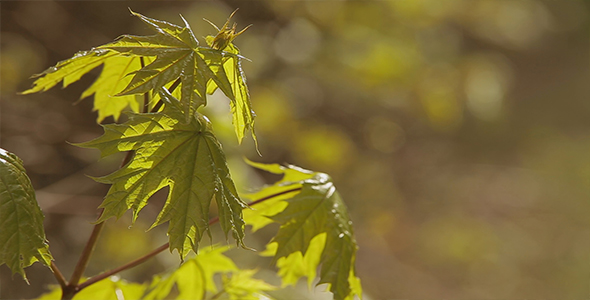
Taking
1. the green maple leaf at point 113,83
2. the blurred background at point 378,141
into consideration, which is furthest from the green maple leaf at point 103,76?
the blurred background at point 378,141

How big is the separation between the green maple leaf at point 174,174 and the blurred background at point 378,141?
97cm

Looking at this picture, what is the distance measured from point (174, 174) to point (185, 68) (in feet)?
0.42

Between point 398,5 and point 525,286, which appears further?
point 525,286

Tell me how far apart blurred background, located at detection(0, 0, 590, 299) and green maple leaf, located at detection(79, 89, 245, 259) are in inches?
38.2

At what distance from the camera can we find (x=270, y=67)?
291 cm

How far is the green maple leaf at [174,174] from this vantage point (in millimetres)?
560

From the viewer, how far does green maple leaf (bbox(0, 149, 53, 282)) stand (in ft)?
1.76

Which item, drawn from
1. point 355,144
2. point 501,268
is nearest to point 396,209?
point 355,144

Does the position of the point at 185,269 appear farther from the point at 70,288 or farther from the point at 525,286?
the point at 525,286

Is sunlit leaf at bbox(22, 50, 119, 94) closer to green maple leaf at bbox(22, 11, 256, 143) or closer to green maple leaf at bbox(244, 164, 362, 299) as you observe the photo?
green maple leaf at bbox(22, 11, 256, 143)

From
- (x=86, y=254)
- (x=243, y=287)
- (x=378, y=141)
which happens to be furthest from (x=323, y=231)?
(x=378, y=141)

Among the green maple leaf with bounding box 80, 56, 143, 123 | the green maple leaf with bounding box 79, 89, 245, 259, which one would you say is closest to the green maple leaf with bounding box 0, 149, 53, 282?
the green maple leaf with bounding box 79, 89, 245, 259

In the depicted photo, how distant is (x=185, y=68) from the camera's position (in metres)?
0.57

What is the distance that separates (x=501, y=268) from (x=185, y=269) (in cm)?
336
